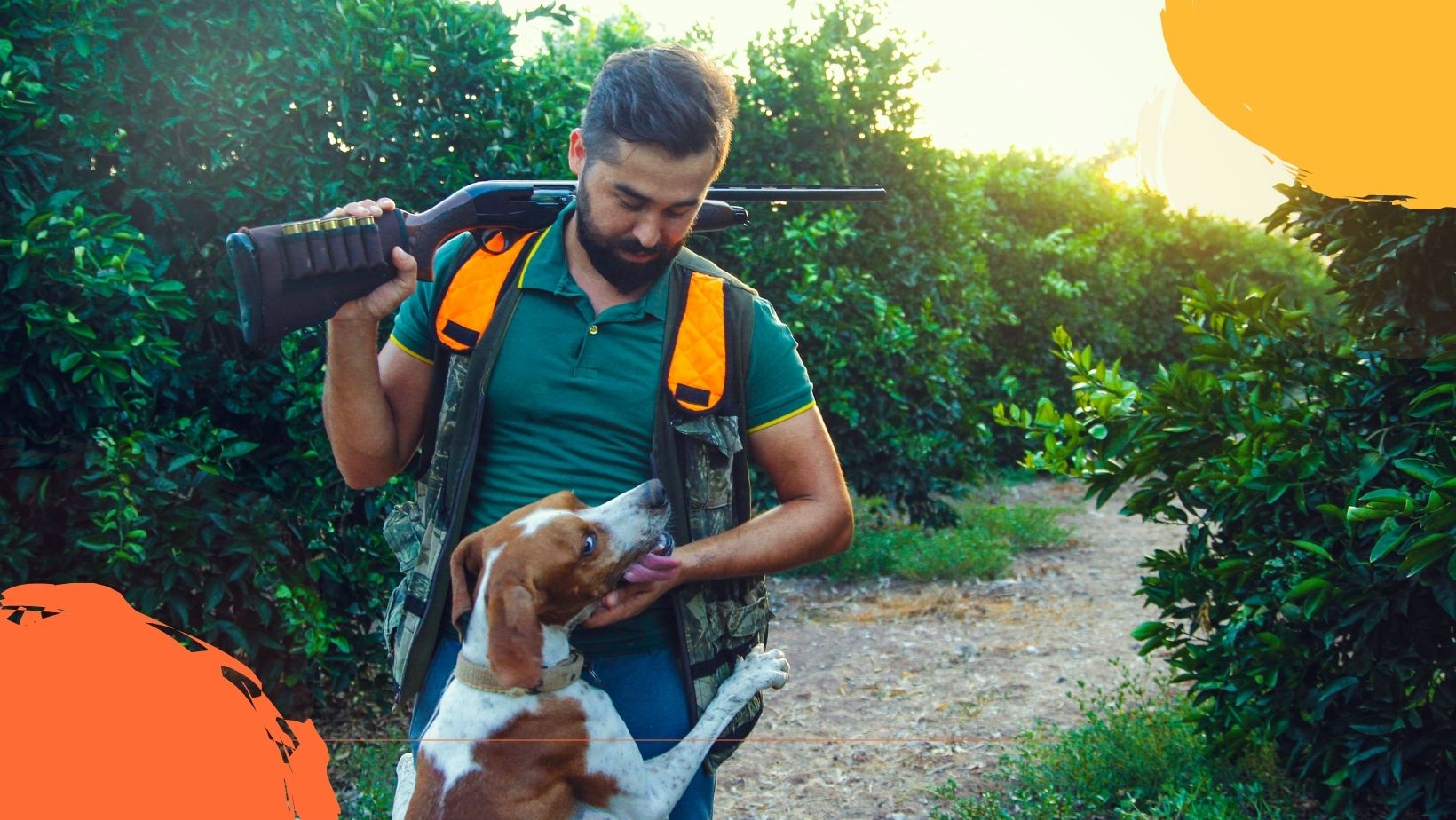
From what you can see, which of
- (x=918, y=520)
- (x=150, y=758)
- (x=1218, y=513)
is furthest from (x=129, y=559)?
(x=918, y=520)

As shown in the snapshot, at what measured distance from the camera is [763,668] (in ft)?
8.97

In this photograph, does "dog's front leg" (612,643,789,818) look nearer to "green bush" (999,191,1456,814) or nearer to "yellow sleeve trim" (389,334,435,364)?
"yellow sleeve trim" (389,334,435,364)

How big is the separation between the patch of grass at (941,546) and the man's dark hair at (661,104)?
5958mm

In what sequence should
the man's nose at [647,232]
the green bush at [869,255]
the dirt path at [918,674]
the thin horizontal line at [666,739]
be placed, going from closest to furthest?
the man's nose at [647,232] → the thin horizontal line at [666,739] → the dirt path at [918,674] → the green bush at [869,255]

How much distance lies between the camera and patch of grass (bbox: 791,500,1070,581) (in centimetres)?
816

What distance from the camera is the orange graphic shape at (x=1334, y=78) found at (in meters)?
2.46

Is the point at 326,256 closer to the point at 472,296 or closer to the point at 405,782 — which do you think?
the point at 472,296

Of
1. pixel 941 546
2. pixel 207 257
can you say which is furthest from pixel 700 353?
pixel 941 546

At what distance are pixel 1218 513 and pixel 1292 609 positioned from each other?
0.41m

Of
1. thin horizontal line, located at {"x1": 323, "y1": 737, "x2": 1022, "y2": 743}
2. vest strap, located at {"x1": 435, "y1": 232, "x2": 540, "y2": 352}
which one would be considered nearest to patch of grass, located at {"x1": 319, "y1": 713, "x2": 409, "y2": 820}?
thin horizontal line, located at {"x1": 323, "y1": 737, "x2": 1022, "y2": 743}

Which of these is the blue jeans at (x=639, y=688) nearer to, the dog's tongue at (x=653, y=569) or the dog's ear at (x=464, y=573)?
the dog's ear at (x=464, y=573)

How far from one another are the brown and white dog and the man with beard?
62 millimetres

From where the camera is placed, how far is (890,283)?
808 cm

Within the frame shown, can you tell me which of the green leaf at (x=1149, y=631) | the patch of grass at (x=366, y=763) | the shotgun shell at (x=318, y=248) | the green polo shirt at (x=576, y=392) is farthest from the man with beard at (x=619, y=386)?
the green leaf at (x=1149, y=631)
